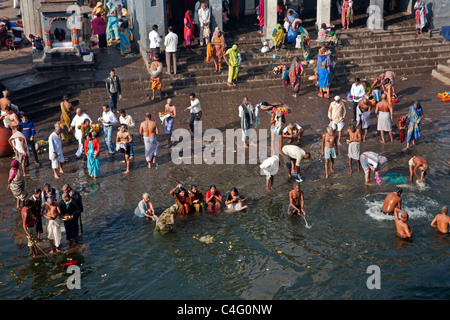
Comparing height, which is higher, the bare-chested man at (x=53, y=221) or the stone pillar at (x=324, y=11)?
the stone pillar at (x=324, y=11)

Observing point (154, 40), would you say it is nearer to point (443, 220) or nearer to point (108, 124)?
point (108, 124)

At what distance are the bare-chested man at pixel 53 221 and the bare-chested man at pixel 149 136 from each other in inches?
149

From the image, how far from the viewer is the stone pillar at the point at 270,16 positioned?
22375 mm

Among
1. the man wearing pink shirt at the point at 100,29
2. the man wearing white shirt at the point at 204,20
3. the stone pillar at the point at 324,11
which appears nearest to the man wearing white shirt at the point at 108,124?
the man wearing white shirt at the point at 204,20

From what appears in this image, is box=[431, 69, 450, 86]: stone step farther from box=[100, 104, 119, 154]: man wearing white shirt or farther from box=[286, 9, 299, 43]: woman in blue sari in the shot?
box=[100, 104, 119, 154]: man wearing white shirt

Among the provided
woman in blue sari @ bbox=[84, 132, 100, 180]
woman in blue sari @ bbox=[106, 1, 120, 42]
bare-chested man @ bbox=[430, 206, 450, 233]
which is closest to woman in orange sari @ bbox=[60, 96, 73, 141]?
woman in blue sari @ bbox=[84, 132, 100, 180]

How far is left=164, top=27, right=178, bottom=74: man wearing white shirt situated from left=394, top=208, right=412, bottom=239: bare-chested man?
10757 mm

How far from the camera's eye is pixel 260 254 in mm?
11750

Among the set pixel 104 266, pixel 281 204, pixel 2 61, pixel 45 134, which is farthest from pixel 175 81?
pixel 104 266

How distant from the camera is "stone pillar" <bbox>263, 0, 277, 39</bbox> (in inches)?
881

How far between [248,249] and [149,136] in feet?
15.6

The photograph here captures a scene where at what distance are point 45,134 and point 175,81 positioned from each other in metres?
5.19

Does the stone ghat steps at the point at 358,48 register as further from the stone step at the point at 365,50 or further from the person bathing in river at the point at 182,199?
the person bathing in river at the point at 182,199

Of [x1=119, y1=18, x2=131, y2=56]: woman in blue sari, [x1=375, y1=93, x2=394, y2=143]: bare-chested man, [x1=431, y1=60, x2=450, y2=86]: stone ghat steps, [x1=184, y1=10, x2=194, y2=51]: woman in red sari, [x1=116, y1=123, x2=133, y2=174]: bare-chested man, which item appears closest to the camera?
[x1=116, y1=123, x2=133, y2=174]: bare-chested man
